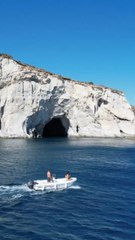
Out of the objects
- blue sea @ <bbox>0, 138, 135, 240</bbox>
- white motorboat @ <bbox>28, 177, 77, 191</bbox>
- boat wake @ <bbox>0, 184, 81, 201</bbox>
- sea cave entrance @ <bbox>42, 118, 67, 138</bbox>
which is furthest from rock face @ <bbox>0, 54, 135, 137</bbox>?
boat wake @ <bbox>0, 184, 81, 201</bbox>

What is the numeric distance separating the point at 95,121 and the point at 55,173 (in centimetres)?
6355

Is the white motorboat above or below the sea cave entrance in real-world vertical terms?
below

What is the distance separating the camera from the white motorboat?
35341 mm

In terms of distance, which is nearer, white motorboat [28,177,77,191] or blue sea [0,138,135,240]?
blue sea [0,138,135,240]

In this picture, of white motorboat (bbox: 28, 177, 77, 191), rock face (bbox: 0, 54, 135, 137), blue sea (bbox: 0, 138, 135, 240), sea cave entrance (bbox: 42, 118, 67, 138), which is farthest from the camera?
sea cave entrance (bbox: 42, 118, 67, 138)

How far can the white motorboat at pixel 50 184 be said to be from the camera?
35341 mm

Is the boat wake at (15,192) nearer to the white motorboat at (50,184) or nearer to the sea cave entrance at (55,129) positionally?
the white motorboat at (50,184)

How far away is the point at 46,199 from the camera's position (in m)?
32.4

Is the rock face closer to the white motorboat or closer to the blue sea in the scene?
the blue sea

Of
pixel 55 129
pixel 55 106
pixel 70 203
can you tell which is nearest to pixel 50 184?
pixel 70 203

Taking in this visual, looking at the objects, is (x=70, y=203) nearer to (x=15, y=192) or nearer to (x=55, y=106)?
(x=15, y=192)

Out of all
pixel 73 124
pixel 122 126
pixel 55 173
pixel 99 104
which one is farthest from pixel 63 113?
pixel 55 173

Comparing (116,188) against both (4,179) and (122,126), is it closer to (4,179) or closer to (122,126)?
(4,179)

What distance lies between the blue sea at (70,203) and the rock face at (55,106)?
37454 mm
